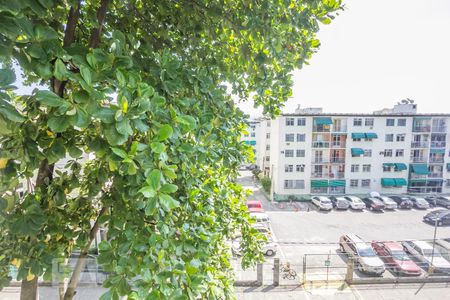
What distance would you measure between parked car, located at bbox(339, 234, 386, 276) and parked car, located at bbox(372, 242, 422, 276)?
41cm

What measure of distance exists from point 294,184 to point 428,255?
10194 mm

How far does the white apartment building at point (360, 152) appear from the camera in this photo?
750 inches

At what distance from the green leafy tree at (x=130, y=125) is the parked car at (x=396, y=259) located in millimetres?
9995

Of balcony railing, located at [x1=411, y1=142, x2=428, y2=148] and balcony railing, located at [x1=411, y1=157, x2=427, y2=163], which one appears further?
balcony railing, located at [x1=411, y1=157, x2=427, y2=163]

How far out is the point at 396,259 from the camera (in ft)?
31.1

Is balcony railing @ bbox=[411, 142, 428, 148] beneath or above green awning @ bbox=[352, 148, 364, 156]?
above

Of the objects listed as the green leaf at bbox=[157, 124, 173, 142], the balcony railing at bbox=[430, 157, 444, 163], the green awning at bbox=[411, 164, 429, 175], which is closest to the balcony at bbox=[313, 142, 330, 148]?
the green awning at bbox=[411, 164, 429, 175]

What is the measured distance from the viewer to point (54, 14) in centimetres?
155

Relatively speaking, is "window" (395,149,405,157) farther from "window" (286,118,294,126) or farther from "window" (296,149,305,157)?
"window" (286,118,294,126)

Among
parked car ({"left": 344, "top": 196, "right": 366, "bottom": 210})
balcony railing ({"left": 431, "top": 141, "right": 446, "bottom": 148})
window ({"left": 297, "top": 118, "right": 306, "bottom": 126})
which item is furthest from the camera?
balcony railing ({"left": 431, "top": 141, "right": 446, "bottom": 148})

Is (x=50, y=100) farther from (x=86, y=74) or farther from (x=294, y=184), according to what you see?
(x=294, y=184)

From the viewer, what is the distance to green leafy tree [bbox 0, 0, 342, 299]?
3.08 ft

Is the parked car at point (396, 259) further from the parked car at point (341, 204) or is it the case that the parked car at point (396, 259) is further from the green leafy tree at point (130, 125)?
the green leafy tree at point (130, 125)

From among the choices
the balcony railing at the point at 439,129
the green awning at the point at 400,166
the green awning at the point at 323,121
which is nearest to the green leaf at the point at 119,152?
the green awning at the point at 323,121
